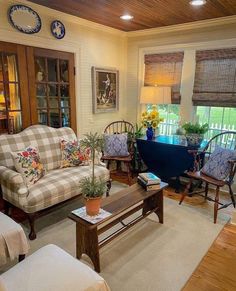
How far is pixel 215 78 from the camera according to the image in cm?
356

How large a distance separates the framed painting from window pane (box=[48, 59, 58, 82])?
71 cm

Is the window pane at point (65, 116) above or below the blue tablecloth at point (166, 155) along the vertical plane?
above

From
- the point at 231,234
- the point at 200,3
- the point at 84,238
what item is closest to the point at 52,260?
the point at 84,238

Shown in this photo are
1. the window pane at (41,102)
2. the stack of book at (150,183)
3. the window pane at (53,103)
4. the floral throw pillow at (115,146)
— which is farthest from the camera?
the floral throw pillow at (115,146)

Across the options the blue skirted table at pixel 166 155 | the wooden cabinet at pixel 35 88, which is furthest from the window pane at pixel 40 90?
the blue skirted table at pixel 166 155

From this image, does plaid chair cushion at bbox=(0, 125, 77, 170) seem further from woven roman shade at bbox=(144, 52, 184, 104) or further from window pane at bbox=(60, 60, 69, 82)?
woven roman shade at bbox=(144, 52, 184, 104)

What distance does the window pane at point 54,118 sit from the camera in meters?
3.54

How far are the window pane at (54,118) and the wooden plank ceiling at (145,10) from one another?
1.38 metres

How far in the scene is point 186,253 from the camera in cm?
226

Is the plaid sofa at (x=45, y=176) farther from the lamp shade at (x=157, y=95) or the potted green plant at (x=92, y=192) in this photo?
the lamp shade at (x=157, y=95)

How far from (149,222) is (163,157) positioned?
1143 millimetres

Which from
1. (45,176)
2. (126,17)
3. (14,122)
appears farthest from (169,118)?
(14,122)

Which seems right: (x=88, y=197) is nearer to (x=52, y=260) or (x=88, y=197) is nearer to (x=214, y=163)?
(x=52, y=260)

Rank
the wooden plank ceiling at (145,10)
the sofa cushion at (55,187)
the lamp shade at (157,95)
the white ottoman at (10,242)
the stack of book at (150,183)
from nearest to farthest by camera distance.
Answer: the white ottoman at (10,242) < the sofa cushion at (55,187) < the stack of book at (150,183) < the wooden plank ceiling at (145,10) < the lamp shade at (157,95)
